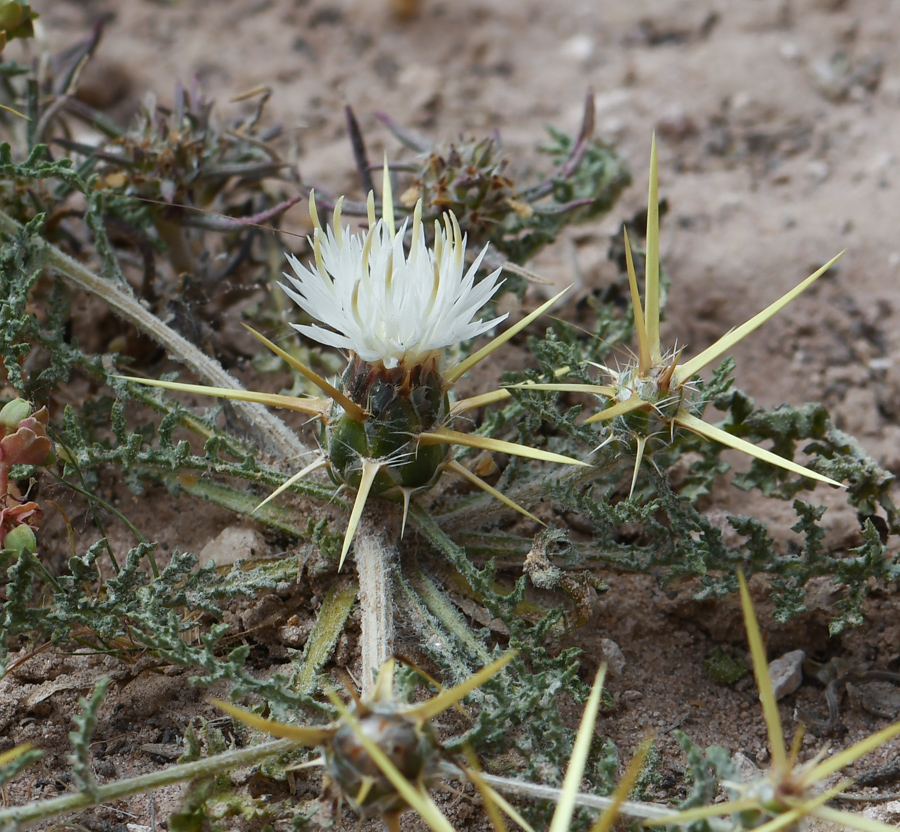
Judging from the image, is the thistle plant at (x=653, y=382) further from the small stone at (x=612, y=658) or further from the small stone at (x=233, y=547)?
the small stone at (x=233, y=547)

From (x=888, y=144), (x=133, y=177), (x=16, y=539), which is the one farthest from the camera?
(x=888, y=144)

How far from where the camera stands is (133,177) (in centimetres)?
271

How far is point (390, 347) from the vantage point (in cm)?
188

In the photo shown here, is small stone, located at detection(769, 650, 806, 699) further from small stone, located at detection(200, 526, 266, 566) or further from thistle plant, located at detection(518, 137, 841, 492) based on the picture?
small stone, located at detection(200, 526, 266, 566)

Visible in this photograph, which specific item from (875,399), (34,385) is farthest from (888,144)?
(34,385)

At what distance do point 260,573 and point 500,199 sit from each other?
4.39 ft

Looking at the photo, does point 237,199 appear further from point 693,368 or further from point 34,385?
point 693,368

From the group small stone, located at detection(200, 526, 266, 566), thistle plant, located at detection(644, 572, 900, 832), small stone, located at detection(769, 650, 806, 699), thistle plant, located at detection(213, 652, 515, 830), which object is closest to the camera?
thistle plant, located at detection(644, 572, 900, 832)

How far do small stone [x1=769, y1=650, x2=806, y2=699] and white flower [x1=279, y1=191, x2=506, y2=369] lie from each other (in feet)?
4.25

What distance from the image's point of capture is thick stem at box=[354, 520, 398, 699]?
6.31 feet

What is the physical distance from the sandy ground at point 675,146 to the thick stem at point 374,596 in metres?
0.54

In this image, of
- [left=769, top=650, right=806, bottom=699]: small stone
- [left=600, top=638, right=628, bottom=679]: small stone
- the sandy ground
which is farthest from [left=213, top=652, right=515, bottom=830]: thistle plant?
[left=769, top=650, right=806, bottom=699]: small stone

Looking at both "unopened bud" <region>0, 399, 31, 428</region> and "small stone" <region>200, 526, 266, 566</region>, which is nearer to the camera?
"unopened bud" <region>0, 399, 31, 428</region>

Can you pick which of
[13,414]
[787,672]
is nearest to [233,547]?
[13,414]
